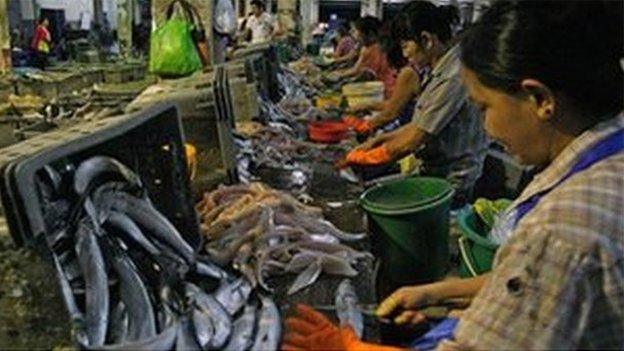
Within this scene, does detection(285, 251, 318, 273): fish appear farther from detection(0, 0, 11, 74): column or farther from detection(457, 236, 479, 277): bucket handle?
detection(0, 0, 11, 74): column

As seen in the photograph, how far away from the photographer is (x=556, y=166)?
1.55 m

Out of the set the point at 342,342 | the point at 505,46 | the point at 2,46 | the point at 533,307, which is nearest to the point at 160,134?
the point at 342,342

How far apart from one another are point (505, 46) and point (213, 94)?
8.94ft

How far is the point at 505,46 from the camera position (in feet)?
5.06

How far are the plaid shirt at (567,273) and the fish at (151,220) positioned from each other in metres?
1.67

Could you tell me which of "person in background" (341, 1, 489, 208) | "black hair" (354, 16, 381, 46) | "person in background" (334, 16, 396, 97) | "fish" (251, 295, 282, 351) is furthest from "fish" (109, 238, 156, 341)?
"black hair" (354, 16, 381, 46)

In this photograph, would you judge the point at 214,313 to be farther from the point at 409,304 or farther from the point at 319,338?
the point at 409,304

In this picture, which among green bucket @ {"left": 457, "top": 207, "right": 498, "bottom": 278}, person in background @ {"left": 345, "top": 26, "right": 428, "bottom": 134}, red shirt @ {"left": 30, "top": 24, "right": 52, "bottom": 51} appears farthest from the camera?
red shirt @ {"left": 30, "top": 24, "right": 52, "bottom": 51}

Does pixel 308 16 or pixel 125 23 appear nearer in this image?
pixel 125 23

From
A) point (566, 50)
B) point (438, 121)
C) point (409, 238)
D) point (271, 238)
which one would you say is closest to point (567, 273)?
point (566, 50)

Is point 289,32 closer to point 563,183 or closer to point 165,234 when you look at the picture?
point 165,234

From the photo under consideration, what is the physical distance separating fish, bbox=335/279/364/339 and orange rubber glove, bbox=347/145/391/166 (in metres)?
1.77

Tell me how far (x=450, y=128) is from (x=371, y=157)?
577 mm

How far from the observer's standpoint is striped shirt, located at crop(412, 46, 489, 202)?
4160 mm
